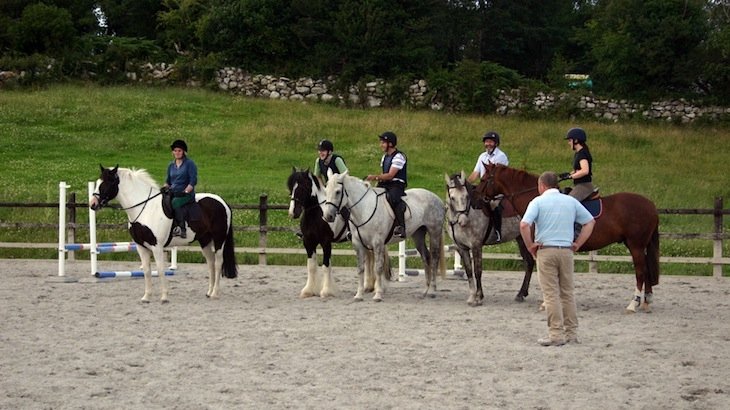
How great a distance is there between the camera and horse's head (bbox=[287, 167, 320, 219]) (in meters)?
14.3

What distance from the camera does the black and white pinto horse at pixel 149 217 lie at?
14.5m

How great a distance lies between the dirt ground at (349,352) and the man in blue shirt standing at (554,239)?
18.1 inches

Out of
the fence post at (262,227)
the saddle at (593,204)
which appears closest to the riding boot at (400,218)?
the saddle at (593,204)

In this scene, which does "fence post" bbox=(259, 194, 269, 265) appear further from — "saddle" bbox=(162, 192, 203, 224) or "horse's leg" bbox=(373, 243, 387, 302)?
"horse's leg" bbox=(373, 243, 387, 302)

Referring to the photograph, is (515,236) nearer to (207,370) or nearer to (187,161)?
(187,161)

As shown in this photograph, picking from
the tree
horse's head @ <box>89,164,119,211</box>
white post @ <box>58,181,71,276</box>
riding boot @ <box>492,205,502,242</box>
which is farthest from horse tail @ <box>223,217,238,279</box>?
the tree

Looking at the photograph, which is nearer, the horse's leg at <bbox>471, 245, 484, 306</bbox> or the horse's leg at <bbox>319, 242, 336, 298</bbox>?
the horse's leg at <bbox>471, 245, 484, 306</bbox>

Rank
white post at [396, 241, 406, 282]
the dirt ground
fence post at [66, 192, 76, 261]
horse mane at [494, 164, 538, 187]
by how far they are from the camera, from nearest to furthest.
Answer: the dirt ground, horse mane at [494, 164, 538, 187], white post at [396, 241, 406, 282], fence post at [66, 192, 76, 261]

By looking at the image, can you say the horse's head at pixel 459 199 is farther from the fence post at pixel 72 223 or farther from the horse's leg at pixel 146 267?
the fence post at pixel 72 223

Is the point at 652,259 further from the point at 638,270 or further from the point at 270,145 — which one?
the point at 270,145

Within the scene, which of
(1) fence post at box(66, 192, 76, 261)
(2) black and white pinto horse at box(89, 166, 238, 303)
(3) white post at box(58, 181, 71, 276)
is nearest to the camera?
(2) black and white pinto horse at box(89, 166, 238, 303)

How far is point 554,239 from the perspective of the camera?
1070 cm

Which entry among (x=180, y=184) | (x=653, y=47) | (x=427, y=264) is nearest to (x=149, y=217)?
(x=180, y=184)

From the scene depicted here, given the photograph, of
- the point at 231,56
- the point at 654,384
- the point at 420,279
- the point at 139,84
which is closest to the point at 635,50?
the point at 231,56
